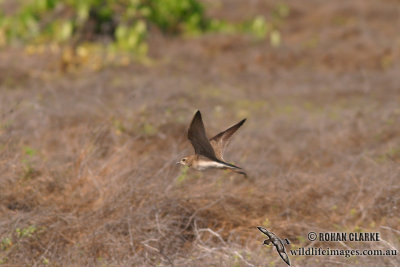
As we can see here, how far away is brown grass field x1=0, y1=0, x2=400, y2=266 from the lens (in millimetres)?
3244

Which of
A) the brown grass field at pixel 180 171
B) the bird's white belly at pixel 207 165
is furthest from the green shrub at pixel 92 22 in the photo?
the bird's white belly at pixel 207 165

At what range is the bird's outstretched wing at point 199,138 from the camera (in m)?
2.28

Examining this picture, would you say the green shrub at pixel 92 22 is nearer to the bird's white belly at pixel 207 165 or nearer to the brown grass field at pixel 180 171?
the brown grass field at pixel 180 171

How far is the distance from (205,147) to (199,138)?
83 mm

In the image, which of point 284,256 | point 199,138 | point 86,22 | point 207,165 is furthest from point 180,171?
point 86,22

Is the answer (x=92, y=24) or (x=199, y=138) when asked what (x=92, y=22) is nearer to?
(x=92, y=24)

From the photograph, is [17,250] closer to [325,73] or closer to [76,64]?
[76,64]

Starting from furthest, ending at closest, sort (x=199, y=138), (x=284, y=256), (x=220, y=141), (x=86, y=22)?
(x=86, y=22) < (x=284, y=256) < (x=220, y=141) < (x=199, y=138)

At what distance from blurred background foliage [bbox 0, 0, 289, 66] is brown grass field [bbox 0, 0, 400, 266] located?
1.43m

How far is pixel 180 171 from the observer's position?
4082 millimetres

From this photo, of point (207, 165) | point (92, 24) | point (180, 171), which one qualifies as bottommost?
point (92, 24)

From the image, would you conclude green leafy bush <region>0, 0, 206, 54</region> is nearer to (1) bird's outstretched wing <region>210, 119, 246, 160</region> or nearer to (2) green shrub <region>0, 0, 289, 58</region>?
(2) green shrub <region>0, 0, 289, 58</region>

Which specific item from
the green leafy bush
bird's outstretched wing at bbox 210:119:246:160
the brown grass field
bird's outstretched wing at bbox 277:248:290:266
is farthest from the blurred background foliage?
bird's outstretched wing at bbox 210:119:246:160

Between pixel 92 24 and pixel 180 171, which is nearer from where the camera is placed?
pixel 180 171
